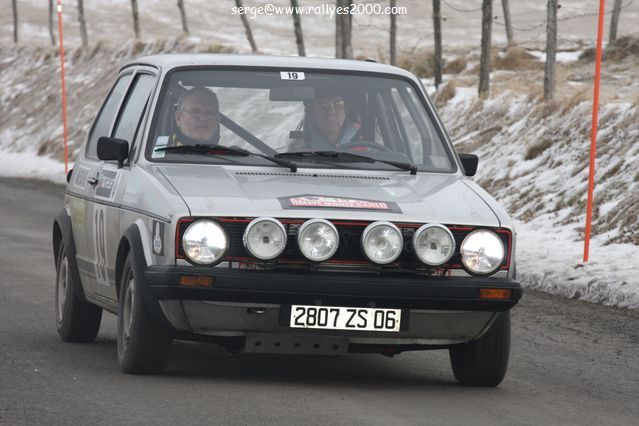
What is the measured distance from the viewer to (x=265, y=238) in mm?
6887

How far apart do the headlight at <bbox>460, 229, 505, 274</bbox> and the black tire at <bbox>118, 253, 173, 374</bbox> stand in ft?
4.80

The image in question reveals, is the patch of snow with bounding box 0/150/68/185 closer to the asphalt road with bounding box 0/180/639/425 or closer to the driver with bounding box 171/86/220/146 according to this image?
the asphalt road with bounding box 0/180/639/425

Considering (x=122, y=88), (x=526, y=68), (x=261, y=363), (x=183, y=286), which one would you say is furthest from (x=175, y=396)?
(x=526, y=68)

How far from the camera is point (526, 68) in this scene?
131 ft

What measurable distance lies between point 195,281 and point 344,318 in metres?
0.70

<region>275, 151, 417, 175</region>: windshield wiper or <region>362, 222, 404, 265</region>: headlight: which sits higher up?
<region>275, 151, 417, 175</region>: windshield wiper

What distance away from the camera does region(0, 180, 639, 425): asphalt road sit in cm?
647

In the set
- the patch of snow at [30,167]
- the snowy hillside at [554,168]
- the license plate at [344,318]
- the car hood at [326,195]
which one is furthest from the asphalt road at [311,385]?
the patch of snow at [30,167]

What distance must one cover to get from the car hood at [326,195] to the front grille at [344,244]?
0.12ft

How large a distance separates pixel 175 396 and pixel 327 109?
2056 millimetres

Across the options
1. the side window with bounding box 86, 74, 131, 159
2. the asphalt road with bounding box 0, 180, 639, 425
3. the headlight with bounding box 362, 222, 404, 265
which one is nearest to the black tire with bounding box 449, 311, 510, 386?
the asphalt road with bounding box 0, 180, 639, 425

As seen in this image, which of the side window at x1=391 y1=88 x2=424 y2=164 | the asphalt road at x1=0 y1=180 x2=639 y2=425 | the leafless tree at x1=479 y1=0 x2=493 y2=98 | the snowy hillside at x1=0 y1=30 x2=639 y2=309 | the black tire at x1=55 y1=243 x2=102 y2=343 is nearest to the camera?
the asphalt road at x1=0 y1=180 x2=639 y2=425

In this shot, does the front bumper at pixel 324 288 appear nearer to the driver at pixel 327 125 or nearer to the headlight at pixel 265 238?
the headlight at pixel 265 238

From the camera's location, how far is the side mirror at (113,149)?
8.05 metres
